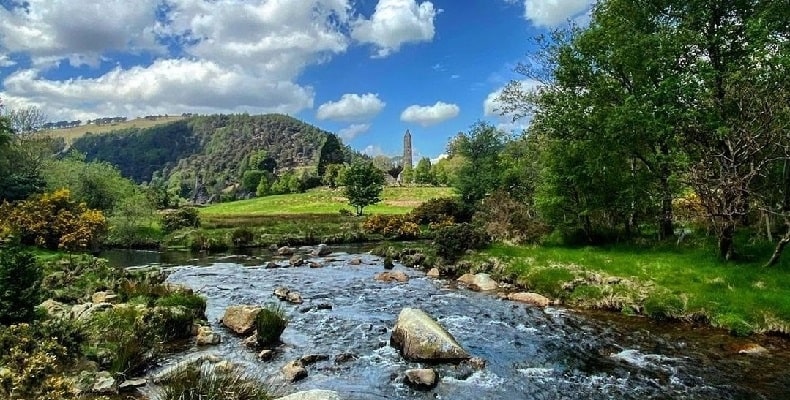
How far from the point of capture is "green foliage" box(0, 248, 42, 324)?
14102mm

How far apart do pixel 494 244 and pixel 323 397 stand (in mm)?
28233

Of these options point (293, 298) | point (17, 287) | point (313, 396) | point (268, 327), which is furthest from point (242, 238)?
point (313, 396)

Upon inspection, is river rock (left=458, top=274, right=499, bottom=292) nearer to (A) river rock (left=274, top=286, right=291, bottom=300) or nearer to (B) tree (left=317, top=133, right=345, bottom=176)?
(A) river rock (left=274, top=286, right=291, bottom=300)

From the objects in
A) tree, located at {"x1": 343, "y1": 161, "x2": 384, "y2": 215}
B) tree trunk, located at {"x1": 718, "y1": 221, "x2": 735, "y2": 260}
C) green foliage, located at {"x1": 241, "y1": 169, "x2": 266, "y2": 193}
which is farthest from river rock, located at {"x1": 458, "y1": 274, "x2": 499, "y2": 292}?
green foliage, located at {"x1": 241, "y1": 169, "x2": 266, "y2": 193}

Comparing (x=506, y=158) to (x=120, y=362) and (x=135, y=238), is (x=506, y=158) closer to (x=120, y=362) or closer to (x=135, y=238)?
(x=135, y=238)

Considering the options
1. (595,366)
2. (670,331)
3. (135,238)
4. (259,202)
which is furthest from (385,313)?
(259,202)

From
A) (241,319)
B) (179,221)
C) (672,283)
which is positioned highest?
(672,283)

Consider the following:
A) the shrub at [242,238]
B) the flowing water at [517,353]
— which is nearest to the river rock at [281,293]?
the flowing water at [517,353]

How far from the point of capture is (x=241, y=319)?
63.5 feet

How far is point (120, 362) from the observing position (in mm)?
13594

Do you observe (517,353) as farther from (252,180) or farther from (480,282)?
(252,180)

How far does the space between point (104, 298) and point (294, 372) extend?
37.9ft

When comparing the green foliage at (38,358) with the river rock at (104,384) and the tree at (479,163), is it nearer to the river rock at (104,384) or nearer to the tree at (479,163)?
the river rock at (104,384)

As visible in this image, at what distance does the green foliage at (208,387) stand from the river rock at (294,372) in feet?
8.60
